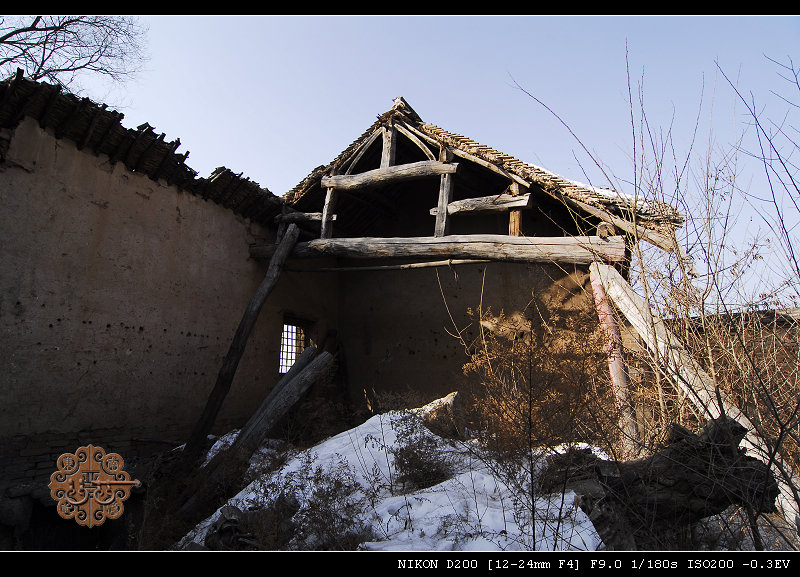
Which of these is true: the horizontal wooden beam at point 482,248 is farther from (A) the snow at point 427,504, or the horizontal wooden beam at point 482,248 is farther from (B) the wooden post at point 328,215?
(A) the snow at point 427,504

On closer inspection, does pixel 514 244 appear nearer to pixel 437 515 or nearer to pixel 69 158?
pixel 437 515

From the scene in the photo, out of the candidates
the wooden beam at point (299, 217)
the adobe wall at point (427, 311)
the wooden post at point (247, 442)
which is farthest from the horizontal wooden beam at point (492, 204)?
the wooden post at point (247, 442)

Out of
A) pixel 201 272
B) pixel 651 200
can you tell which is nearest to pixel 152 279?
pixel 201 272

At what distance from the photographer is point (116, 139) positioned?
6.21m

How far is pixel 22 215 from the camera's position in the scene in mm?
Result: 5352

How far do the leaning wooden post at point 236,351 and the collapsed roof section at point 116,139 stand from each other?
97cm

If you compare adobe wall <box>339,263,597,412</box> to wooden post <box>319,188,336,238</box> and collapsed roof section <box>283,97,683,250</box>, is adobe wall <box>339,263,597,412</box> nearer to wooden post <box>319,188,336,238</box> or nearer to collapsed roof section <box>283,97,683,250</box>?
collapsed roof section <box>283,97,683,250</box>

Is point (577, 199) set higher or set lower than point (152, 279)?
higher

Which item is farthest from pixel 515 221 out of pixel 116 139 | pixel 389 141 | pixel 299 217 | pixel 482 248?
pixel 116 139

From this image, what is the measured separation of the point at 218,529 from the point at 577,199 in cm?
513

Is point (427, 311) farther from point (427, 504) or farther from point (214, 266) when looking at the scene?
point (427, 504)

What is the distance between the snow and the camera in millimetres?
3305

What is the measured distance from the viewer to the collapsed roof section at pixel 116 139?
533cm

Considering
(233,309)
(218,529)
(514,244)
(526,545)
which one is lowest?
(218,529)
